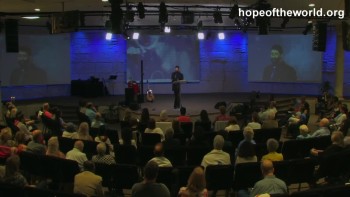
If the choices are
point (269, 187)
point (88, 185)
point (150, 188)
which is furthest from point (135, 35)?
point (150, 188)

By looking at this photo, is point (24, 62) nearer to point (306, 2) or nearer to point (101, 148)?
point (306, 2)

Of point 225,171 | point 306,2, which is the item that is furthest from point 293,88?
point 225,171

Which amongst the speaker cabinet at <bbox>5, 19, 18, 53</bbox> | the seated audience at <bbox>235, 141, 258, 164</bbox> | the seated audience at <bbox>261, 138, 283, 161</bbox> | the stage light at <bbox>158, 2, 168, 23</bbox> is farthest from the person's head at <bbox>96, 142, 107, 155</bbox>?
the speaker cabinet at <bbox>5, 19, 18, 53</bbox>

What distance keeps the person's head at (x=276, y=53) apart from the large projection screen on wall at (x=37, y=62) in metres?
9.65

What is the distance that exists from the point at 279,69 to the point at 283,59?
52 centimetres

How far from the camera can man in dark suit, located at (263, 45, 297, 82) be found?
2191 cm

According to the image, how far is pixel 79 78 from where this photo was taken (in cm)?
2197

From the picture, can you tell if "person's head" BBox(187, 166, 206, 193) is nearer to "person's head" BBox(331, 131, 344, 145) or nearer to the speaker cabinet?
"person's head" BBox(331, 131, 344, 145)

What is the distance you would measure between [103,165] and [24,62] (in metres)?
14.3

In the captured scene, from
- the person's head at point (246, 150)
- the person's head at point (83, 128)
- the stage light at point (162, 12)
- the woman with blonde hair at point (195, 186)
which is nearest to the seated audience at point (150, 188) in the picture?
the woman with blonde hair at point (195, 186)

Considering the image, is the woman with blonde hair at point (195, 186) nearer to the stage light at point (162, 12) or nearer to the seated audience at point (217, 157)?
the seated audience at point (217, 157)

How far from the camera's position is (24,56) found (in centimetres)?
1992

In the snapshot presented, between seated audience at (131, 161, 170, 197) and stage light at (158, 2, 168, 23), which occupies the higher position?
stage light at (158, 2, 168, 23)

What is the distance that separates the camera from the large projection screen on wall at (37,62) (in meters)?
19.3
